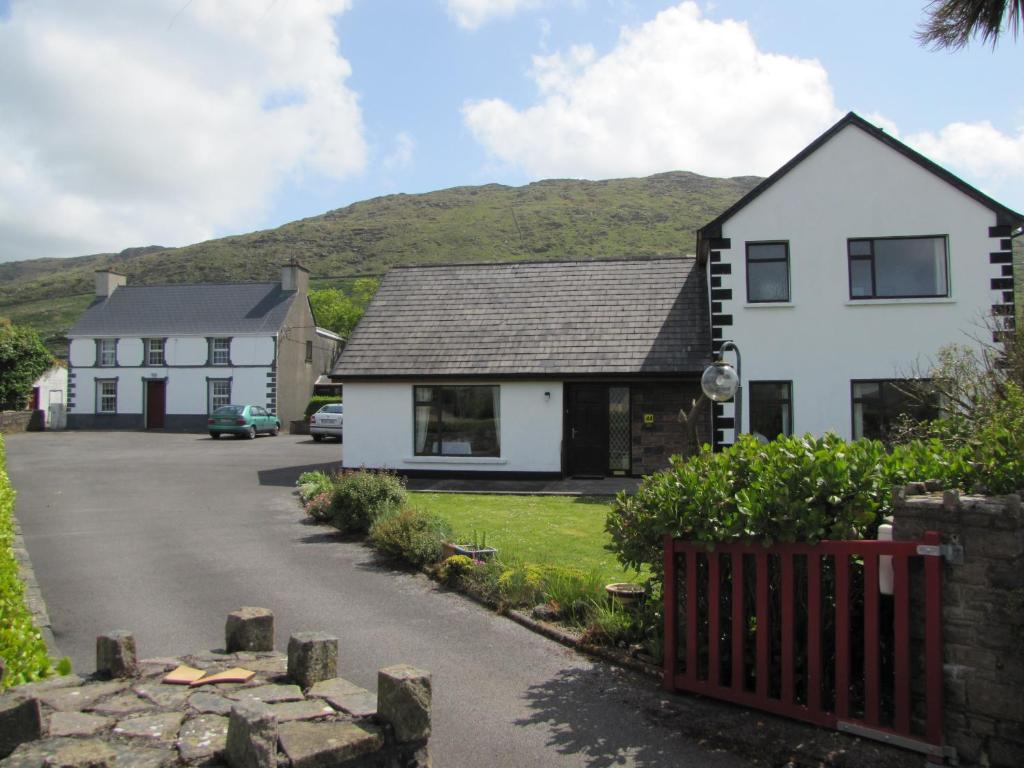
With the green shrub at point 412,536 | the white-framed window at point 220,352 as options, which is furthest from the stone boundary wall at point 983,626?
the white-framed window at point 220,352

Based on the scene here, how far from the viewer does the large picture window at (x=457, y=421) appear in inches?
778

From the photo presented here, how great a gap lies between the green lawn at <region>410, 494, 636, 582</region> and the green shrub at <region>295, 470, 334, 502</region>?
1849mm

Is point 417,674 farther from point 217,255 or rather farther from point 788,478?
point 217,255

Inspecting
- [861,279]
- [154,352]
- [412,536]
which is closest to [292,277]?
→ [154,352]

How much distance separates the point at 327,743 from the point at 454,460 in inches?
635

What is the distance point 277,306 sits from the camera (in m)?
42.5

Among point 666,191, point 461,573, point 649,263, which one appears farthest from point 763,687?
point 666,191

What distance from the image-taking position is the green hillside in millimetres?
115625

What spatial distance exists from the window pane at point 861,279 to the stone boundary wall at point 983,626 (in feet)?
46.8

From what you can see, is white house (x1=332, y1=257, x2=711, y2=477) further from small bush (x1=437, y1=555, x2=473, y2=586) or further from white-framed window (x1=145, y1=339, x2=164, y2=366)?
white-framed window (x1=145, y1=339, x2=164, y2=366)

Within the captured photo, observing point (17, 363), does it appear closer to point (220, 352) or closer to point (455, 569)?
point (220, 352)

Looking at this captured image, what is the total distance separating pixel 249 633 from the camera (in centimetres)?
524

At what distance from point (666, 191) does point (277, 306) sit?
134856 mm

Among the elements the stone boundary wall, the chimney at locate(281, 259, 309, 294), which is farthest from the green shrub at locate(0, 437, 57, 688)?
the chimney at locate(281, 259, 309, 294)
